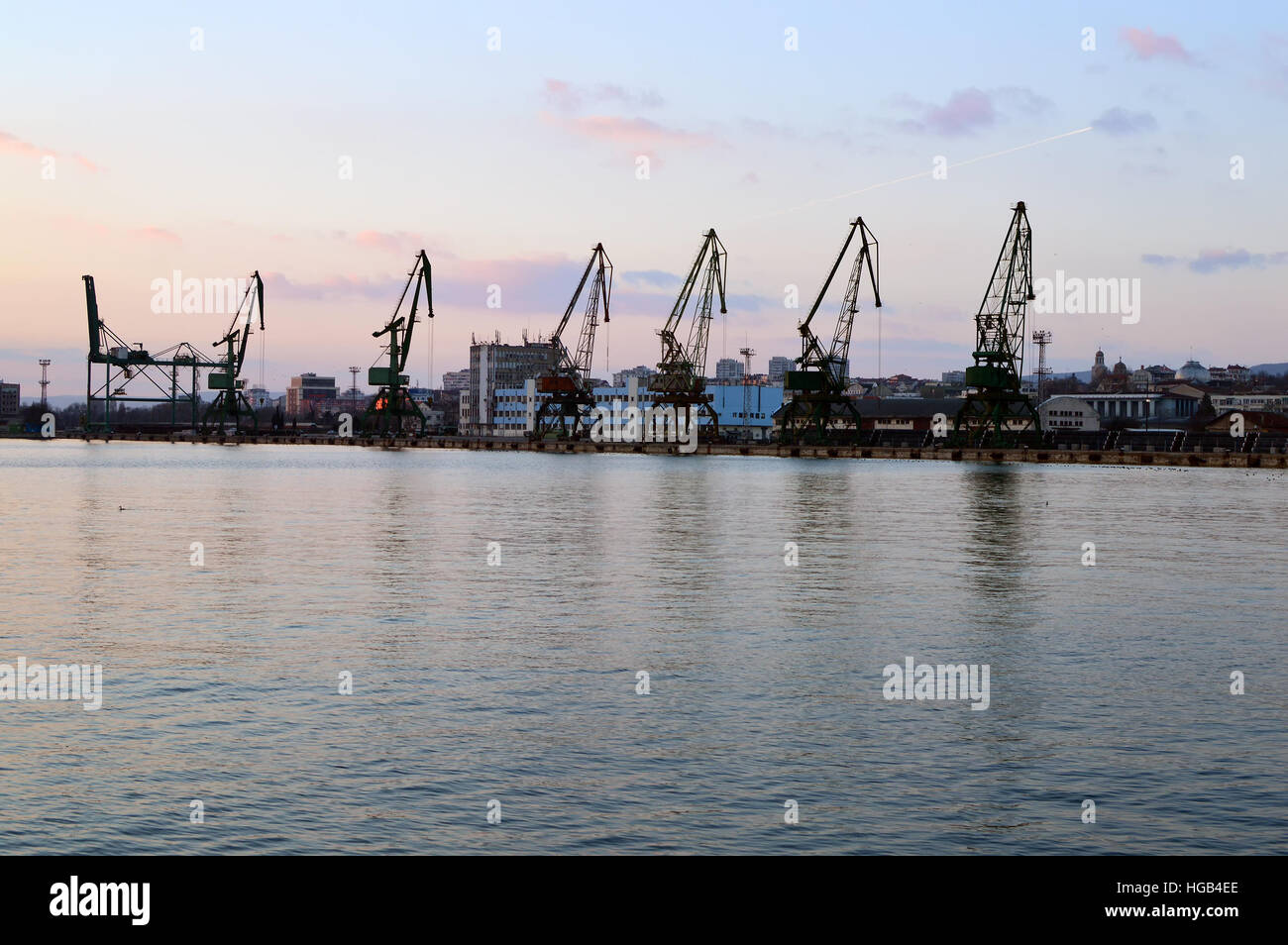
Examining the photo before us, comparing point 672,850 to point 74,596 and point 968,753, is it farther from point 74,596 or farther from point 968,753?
point 74,596

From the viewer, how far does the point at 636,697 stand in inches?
763

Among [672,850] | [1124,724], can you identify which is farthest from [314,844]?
[1124,724]

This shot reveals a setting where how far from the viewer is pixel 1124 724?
1791 cm

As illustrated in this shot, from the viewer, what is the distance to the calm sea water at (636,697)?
44.4ft

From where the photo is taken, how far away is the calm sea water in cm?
1355

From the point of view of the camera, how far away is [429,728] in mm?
17375

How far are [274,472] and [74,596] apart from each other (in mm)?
85061

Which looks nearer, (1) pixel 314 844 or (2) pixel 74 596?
(1) pixel 314 844

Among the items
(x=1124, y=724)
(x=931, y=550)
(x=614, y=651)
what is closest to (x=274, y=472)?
(x=931, y=550)
